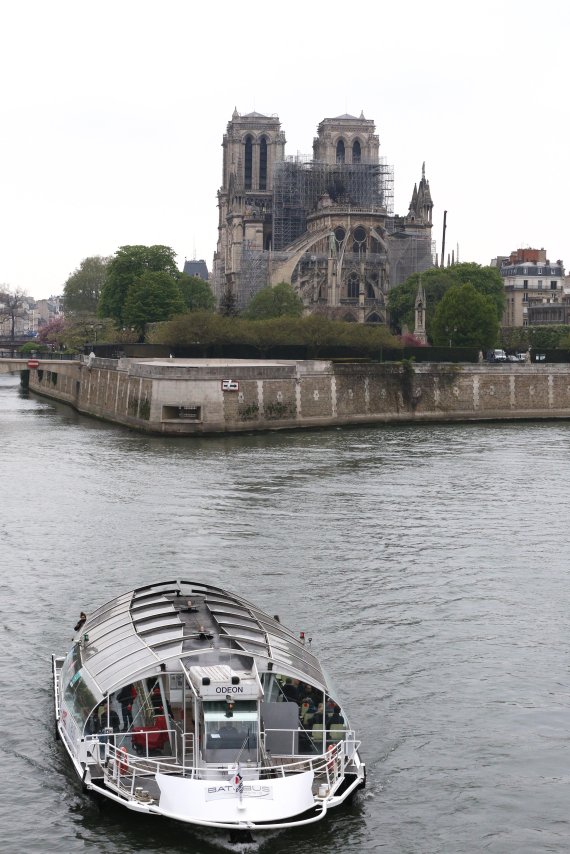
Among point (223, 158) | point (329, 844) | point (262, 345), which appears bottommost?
point (329, 844)

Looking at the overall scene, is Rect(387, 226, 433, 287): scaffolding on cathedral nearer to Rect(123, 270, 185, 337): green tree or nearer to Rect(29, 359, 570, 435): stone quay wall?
Rect(123, 270, 185, 337): green tree

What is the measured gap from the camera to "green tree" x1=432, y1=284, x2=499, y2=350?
305 feet

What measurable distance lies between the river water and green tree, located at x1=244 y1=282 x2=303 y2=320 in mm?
54608

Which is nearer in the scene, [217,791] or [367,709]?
[217,791]

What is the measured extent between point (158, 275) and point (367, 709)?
82.1m

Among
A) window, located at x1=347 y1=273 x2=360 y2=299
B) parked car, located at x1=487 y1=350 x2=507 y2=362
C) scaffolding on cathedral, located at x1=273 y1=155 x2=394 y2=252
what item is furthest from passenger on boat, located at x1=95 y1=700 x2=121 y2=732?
scaffolding on cathedral, located at x1=273 y1=155 x2=394 y2=252

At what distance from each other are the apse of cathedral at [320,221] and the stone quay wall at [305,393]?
5221 cm

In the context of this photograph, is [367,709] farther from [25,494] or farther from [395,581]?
[25,494]

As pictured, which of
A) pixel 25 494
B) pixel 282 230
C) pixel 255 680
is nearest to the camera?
pixel 255 680

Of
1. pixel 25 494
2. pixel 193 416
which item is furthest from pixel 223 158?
pixel 25 494

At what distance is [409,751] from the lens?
66.3 feet

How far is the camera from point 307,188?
14562 cm

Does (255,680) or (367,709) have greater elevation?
(255,680)

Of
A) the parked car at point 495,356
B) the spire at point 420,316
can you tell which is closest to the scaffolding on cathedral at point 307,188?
the spire at point 420,316
